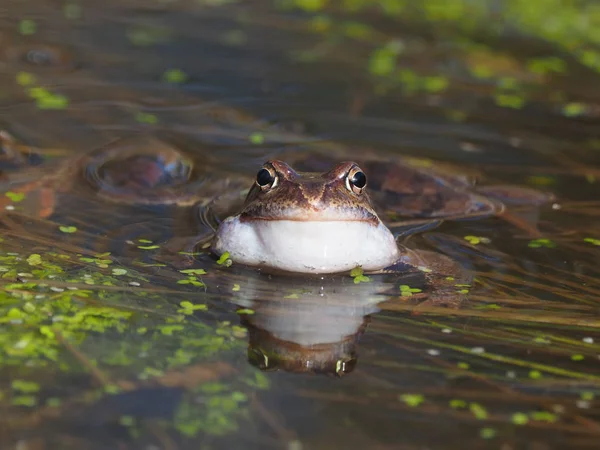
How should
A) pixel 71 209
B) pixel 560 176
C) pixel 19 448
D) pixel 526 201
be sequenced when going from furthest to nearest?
pixel 560 176 < pixel 526 201 < pixel 71 209 < pixel 19 448

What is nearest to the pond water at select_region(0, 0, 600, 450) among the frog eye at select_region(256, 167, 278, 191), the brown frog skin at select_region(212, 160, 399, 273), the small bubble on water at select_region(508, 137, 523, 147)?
the small bubble on water at select_region(508, 137, 523, 147)

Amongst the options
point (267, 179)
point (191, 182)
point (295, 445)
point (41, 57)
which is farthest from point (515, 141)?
point (295, 445)

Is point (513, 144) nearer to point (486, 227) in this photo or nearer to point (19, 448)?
point (486, 227)

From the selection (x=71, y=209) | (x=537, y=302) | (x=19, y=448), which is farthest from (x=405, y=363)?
(x=71, y=209)

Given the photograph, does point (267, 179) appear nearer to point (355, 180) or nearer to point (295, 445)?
point (355, 180)

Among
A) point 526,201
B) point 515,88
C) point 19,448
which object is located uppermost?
point 515,88

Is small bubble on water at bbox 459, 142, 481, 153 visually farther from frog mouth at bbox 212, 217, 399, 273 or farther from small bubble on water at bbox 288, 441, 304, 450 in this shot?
small bubble on water at bbox 288, 441, 304, 450
